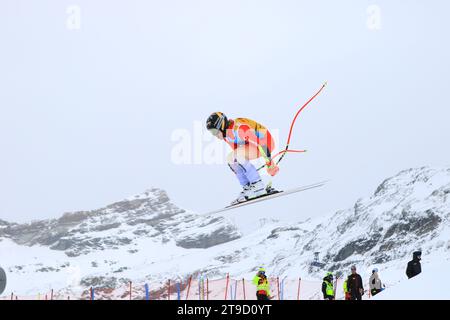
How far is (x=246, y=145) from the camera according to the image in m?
9.31

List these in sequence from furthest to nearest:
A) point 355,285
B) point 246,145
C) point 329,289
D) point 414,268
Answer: point 329,289 → point 355,285 → point 414,268 → point 246,145

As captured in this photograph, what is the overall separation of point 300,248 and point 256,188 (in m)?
160

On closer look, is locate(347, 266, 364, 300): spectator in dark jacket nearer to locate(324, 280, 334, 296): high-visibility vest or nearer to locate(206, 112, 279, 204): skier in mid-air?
locate(324, 280, 334, 296): high-visibility vest

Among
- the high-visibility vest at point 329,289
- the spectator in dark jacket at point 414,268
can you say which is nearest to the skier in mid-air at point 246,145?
the spectator in dark jacket at point 414,268

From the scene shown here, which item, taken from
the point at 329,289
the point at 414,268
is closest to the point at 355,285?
the point at 329,289

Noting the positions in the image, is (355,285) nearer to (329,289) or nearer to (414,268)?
(329,289)

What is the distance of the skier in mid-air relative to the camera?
30.1ft

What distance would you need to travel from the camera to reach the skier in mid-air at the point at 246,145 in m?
9.17

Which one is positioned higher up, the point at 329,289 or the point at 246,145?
the point at 246,145
